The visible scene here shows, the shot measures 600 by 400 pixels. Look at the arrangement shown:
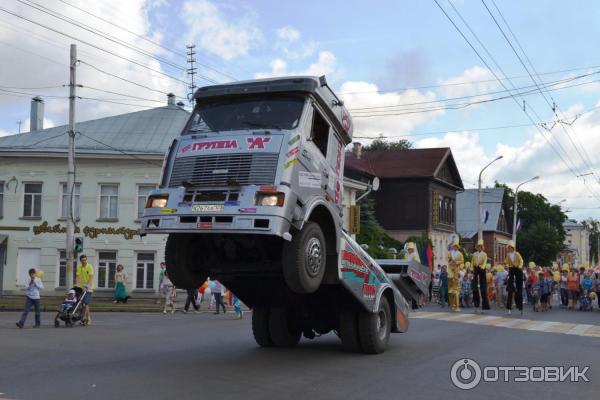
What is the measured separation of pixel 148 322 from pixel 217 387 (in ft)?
40.1

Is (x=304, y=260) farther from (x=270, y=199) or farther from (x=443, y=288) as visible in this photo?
(x=443, y=288)

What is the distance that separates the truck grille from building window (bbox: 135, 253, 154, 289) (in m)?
29.2

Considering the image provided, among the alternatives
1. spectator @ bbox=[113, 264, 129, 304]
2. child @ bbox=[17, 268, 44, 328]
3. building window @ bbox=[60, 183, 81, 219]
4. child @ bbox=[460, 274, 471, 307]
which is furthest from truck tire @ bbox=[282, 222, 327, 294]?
building window @ bbox=[60, 183, 81, 219]

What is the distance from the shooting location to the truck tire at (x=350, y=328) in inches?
423

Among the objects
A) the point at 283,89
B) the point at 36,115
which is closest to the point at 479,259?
the point at 283,89

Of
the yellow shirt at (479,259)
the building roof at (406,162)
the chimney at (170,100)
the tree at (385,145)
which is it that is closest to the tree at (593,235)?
the tree at (385,145)

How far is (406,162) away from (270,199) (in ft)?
190

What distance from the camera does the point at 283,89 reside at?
9484 millimetres

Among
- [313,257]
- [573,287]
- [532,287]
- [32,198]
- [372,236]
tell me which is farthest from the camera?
[372,236]

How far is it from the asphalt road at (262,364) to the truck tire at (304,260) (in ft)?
3.80

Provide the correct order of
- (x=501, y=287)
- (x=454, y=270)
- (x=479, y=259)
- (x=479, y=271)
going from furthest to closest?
(x=501, y=287), (x=454, y=270), (x=479, y=271), (x=479, y=259)

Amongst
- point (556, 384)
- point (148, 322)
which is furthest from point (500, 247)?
point (556, 384)

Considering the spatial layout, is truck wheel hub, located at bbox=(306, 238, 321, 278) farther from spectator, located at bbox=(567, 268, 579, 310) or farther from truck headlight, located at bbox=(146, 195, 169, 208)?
spectator, located at bbox=(567, 268, 579, 310)

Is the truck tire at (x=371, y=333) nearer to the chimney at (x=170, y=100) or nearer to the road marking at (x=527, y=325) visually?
the road marking at (x=527, y=325)
